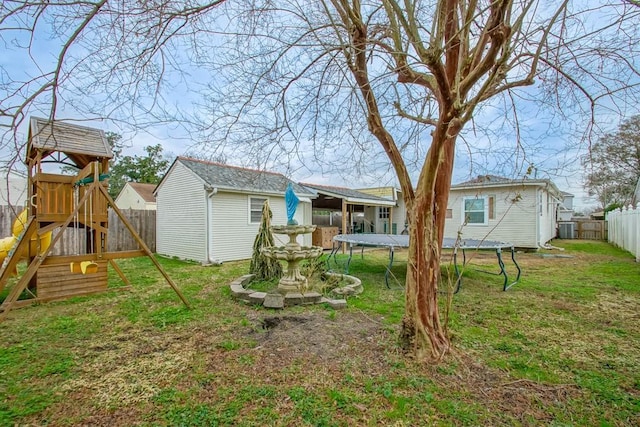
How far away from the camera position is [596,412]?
2.53 metres

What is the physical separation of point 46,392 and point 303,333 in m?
2.60

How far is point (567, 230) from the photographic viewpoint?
21.2 meters

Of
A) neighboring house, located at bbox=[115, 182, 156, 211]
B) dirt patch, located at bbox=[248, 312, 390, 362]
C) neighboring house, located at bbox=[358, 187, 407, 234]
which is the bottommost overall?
dirt patch, located at bbox=[248, 312, 390, 362]

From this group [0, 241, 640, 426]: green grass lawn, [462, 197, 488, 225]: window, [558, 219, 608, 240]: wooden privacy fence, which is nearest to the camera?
[0, 241, 640, 426]: green grass lawn

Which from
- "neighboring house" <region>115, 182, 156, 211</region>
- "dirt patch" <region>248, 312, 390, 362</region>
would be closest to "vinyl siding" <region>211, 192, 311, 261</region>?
"dirt patch" <region>248, 312, 390, 362</region>

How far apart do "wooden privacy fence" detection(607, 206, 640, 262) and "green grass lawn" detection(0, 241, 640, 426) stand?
6.60 metres

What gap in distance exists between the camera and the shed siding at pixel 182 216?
10672mm

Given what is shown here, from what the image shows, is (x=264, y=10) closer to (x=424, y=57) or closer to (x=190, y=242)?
(x=424, y=57)

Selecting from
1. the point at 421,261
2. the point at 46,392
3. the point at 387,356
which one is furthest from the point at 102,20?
the point at 387,356

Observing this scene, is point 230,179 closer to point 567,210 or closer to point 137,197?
point 137,197

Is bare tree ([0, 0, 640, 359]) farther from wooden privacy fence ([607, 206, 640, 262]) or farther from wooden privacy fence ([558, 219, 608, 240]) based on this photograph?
wooden privacy fence ([558, 219, 608, 240])

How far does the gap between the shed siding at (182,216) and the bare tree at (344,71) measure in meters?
7.31

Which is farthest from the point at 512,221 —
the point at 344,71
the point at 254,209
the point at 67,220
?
the point at 67,220

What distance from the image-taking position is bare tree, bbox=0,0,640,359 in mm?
2535
